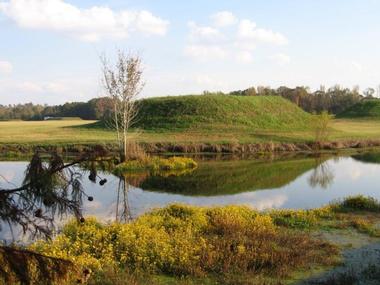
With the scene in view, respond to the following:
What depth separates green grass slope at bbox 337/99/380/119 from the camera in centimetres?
10720

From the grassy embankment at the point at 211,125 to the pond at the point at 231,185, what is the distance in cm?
1512

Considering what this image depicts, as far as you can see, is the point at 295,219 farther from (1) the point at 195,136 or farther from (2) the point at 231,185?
(1) the point at 195,136

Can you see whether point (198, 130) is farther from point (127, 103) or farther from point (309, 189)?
point (309, 189)

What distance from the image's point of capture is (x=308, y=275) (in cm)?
1185

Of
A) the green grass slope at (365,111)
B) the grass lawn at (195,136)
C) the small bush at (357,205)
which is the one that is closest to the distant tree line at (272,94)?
the green grass slope at (365,111)

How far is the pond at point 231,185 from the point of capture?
23.9 metres

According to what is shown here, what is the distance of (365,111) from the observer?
111188mm

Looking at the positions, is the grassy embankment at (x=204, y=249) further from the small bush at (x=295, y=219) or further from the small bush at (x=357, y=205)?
the small bush at (x=357, y=205)

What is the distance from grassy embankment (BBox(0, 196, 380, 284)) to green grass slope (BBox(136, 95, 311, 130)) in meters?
51.3

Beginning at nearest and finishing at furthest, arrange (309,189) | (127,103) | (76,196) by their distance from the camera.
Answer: (76,196) → (309,189) → (127,103)

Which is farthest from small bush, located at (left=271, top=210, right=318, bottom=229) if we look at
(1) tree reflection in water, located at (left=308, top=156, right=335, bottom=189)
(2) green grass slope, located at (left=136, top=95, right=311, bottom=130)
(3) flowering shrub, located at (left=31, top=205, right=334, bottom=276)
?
(2) green grass slope, located at (left=136, top=95, right=311, bottom=130)

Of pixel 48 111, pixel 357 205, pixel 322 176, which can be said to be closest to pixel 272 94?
pixel 48 111

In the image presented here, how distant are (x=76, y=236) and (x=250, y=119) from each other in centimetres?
6147

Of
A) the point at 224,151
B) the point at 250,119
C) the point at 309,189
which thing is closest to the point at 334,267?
the point at 309,189
